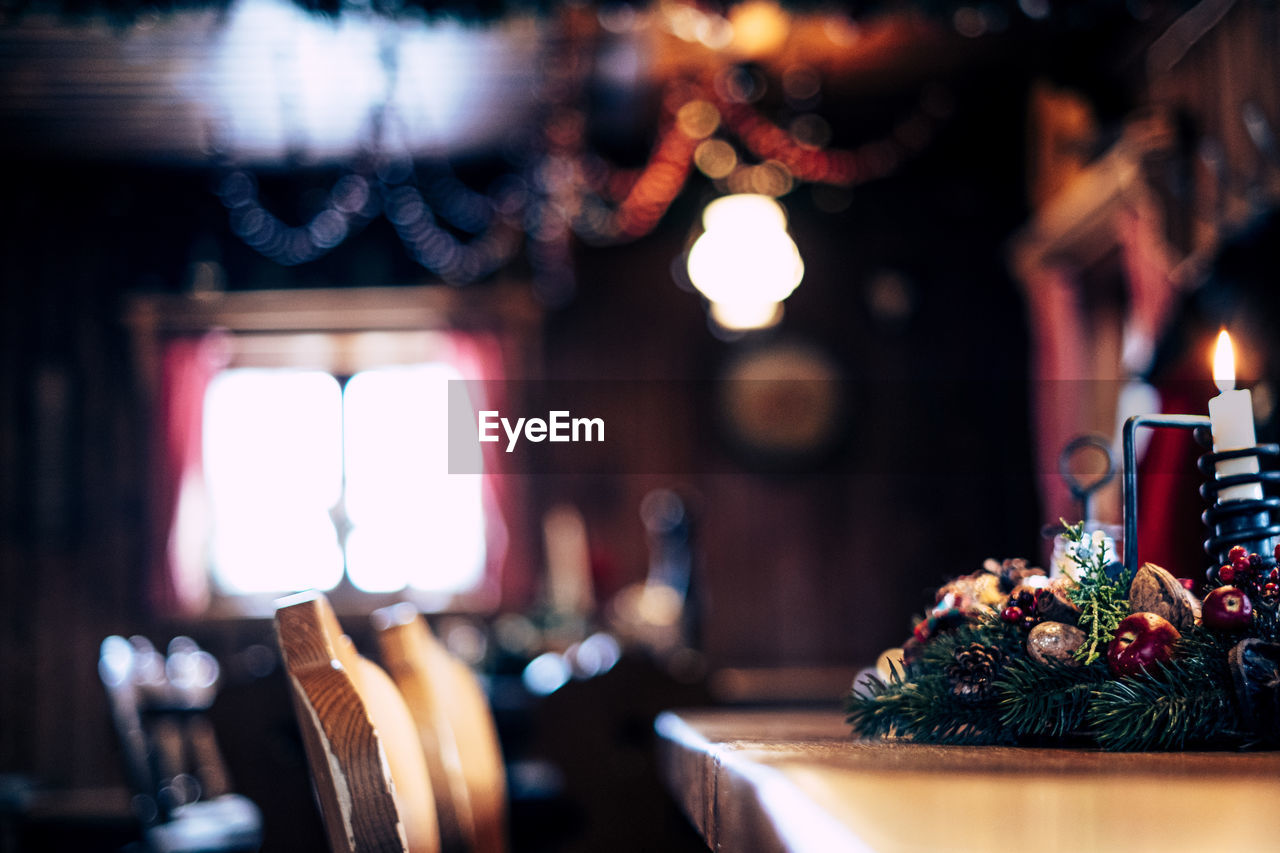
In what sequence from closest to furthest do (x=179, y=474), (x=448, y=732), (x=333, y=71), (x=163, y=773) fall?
(x=448, y=732)
(x=163, y=773)
(x=333, y=71)
(x=179, y=474)

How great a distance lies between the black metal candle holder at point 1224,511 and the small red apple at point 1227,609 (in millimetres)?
66

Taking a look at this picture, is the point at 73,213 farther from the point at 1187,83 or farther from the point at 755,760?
the point at 755,760

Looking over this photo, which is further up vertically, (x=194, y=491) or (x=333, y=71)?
(x=333, y=71)

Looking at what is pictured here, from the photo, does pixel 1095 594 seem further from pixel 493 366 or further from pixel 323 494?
pixel 323 494

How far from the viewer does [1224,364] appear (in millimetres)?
911

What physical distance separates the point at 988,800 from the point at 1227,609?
368 millimetres

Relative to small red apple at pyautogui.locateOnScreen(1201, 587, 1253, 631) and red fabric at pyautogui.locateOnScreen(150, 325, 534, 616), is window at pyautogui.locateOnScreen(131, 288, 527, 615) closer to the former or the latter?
red fabric at pyautogui.locateOnScreen(150, 325, 534, 616)

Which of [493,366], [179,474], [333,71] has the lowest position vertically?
Answer: [179,474]

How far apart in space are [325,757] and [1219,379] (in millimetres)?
746

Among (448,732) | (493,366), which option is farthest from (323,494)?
(448,732)

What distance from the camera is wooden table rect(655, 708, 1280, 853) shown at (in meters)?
0.42

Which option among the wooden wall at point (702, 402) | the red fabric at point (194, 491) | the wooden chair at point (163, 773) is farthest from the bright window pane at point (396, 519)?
the wooden chair at point (163, 773)

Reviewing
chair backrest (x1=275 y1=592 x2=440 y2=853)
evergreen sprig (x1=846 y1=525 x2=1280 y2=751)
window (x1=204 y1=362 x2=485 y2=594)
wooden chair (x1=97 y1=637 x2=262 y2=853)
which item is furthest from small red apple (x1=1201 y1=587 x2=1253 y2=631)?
window (x1=204 y1=362 x2=485 y2=594)

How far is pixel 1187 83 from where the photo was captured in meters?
3.94
